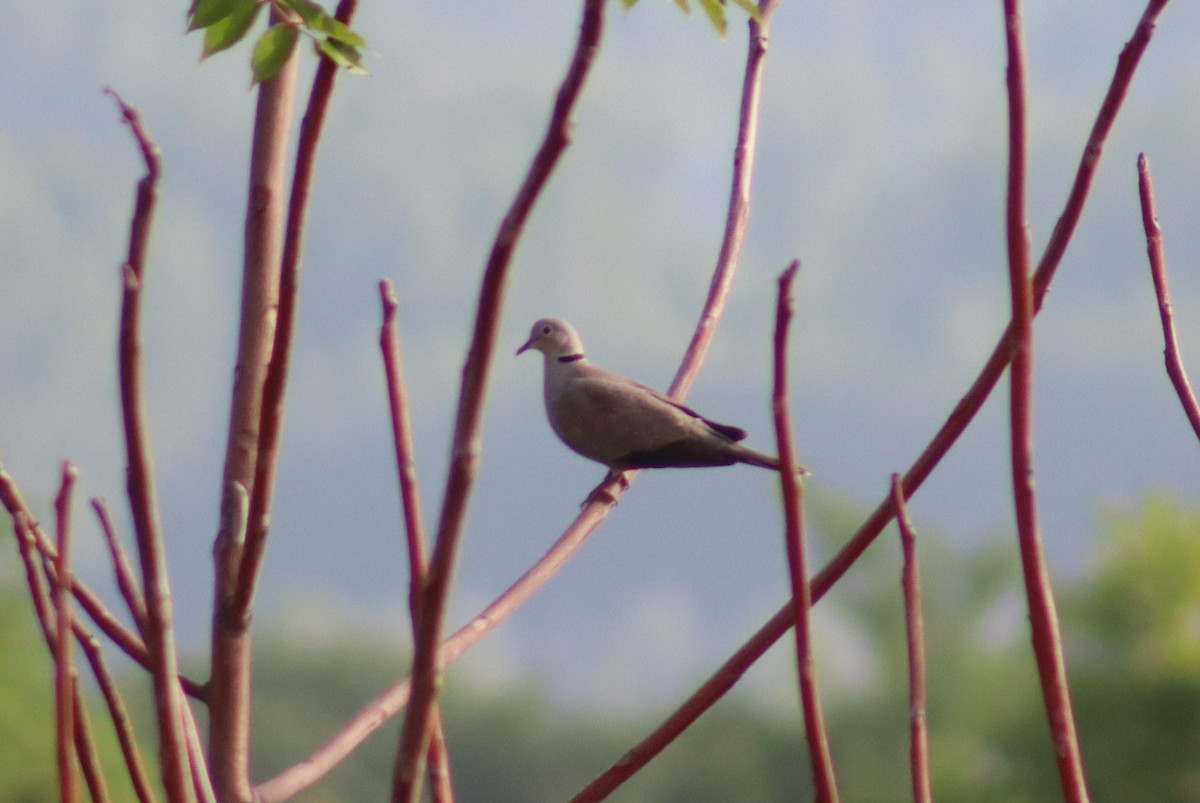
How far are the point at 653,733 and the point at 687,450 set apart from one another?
66.1 inches

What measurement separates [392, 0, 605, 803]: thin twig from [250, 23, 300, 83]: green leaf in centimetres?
42

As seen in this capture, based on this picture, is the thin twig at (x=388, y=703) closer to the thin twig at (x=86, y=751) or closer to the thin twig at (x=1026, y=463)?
the thin twig at (x=86, y=751)

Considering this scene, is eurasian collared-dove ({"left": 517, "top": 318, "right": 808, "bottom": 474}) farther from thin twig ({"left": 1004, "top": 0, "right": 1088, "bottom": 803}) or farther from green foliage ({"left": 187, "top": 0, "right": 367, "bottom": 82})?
thin twig ({"left": 1004, "top": 0, "right": 1088, "bottom": 803})

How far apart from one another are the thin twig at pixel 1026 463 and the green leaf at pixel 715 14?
0.77ft

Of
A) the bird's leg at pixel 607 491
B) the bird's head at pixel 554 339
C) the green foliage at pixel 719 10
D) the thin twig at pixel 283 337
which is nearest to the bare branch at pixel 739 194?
the bird's leg at pixel 607 491

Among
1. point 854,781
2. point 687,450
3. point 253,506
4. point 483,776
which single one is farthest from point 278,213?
point 483,776

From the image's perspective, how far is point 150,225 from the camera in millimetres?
750

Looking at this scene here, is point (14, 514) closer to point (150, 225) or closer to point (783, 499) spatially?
point (150, 225)

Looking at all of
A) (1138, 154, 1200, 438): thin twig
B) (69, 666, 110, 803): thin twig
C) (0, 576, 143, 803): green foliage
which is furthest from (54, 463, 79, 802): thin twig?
(0, 576, 143, 803): green foliage

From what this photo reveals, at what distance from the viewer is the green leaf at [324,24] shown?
985 mm

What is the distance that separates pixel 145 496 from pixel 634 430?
1.79 metres

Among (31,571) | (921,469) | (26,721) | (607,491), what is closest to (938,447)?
(921,469)

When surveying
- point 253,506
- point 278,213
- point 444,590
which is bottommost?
point 444,590

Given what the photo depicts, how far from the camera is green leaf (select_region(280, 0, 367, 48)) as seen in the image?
985 millimetres
